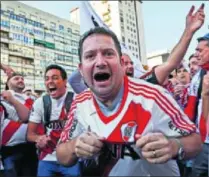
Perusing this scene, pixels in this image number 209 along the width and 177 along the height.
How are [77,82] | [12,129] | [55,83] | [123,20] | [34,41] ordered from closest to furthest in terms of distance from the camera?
1. [55,83]
2. [77,82]
3. [12,129]
4. [34,41]
5. [123,20]

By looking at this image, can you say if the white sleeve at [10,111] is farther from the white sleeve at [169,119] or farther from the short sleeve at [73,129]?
the white sleeve at [169,119]

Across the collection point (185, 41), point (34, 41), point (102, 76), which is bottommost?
point (102, 76)

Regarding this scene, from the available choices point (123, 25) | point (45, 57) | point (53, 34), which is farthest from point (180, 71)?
point (123, 25)

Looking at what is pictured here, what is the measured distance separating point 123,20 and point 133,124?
58.7 meters

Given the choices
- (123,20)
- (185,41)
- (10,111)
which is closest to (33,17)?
(123,20)

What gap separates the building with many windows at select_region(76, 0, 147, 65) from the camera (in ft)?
188

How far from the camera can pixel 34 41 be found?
40406 mm

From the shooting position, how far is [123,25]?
58.1m

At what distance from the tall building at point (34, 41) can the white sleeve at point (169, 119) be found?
3346 cm

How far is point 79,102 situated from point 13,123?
2.23 meters

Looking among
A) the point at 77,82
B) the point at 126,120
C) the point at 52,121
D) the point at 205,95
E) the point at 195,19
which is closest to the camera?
the point at 126,120

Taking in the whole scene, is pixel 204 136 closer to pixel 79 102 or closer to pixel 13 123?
pixel 79 102

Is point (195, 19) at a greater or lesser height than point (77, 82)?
greater

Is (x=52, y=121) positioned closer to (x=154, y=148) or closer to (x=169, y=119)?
(x=169, y=119)
